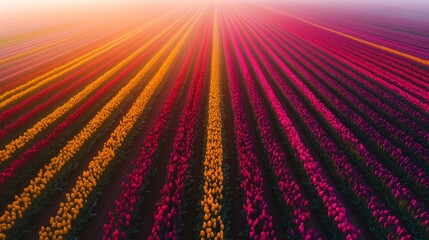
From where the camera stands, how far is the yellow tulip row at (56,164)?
7.03m

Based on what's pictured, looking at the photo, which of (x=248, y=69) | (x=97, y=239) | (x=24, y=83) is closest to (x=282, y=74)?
(x=248, y=69)

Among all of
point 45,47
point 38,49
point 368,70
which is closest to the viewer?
point 368,70

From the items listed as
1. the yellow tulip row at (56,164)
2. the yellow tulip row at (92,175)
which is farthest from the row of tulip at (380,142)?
the yellow tulip row at (56,164)

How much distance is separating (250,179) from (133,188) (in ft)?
11.3

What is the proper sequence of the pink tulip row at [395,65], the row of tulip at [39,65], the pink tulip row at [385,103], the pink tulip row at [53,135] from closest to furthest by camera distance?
the pink tulip row at [53,135] < the pink tulip row at [385,103] < the pink tulip row at [395,65] < the row of tulip at [39,65]

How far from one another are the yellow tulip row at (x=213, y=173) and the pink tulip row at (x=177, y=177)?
1.07 ft

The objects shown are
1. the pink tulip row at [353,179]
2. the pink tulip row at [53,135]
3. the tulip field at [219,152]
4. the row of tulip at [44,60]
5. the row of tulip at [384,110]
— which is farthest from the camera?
the row of tulip at [44,60]

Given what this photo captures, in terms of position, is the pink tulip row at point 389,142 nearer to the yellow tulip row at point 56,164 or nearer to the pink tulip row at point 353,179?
the pink tulip row at point 353,179

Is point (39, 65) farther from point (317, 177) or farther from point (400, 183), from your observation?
point (400, 183)

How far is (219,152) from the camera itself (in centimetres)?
956

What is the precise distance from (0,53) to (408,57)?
41.5 meters

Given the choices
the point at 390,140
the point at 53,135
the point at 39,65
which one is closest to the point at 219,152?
the point at 53,135

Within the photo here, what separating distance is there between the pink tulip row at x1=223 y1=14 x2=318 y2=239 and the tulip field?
6 centimetres

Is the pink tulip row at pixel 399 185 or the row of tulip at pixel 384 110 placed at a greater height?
the row of tulip at pixel 384 110
